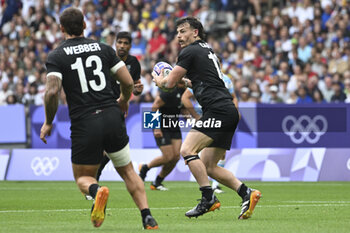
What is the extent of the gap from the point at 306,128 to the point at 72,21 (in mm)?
12161

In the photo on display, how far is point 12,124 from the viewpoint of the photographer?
70.0ft

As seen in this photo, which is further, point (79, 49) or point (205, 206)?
point (205, 206)

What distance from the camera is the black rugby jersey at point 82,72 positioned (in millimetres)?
8125

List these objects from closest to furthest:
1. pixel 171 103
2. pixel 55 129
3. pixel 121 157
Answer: pixel 121 157 → pixel 171 103 → pixel 55 129

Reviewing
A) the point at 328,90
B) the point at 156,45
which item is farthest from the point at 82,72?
the point at 156,45

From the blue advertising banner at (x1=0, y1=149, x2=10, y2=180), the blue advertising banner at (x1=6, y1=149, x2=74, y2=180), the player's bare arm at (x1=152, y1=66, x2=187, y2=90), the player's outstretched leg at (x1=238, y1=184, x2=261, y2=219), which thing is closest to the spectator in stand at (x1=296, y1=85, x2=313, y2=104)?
the blue advertising banner at (x1=6, y1=149, x2=74, y2=180)

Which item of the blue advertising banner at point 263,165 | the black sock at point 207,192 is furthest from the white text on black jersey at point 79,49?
the blue advertising banner at point 263,165

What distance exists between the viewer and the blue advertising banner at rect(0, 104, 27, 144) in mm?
21250

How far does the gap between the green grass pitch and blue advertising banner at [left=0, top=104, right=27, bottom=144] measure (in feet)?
13.0

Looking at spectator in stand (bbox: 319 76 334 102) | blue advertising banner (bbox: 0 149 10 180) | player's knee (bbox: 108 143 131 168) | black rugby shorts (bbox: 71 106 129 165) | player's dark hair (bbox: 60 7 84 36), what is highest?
player's dark hair (bbox: 60 7 84 36)

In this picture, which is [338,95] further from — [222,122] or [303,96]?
[222,122]

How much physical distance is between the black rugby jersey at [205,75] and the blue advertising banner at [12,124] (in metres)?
11.9

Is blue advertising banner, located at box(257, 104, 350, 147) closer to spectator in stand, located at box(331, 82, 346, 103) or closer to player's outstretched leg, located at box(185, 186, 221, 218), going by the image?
spectator in stand, located at box(331, 82, 346, 103)

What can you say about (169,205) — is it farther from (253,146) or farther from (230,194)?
(253,146)
